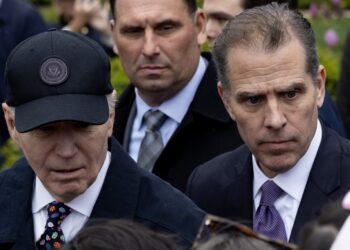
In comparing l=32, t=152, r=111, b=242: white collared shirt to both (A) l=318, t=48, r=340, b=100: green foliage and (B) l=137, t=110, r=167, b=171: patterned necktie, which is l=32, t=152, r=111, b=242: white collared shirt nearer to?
(B) l=137, t=110, r=167, b=171: patterned necktie

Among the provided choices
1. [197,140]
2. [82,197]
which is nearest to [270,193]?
[82,197]

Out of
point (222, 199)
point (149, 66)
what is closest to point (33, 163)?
point (222, 199)

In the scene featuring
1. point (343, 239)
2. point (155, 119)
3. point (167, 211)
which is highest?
point (343, 239)

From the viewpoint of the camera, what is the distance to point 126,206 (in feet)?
13.9

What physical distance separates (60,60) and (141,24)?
1613 millimetres

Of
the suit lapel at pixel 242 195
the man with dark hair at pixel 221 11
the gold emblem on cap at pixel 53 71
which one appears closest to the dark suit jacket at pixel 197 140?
the man with dark hair at pixel 221 11

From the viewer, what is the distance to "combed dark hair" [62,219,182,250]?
10.3 ft

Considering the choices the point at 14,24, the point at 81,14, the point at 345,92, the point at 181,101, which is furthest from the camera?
the point at 81,14

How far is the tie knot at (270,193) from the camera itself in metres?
4.47

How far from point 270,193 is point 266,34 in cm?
60

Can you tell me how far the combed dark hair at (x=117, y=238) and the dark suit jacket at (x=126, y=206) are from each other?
88 centimetres

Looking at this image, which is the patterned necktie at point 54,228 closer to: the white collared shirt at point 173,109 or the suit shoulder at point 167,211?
the suit shoulder at point 167,211

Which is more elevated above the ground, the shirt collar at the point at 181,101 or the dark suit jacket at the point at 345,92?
the shirt collar at the point at 181,101

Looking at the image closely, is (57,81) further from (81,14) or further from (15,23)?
(81,14)
